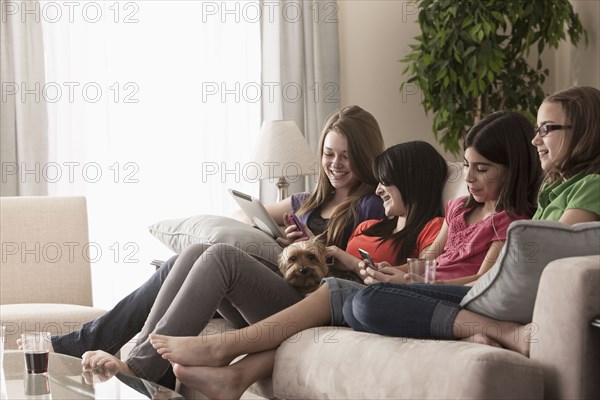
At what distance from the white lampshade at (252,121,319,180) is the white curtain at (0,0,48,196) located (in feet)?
3.92

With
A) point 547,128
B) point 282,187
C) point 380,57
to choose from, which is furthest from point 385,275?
point 380,57

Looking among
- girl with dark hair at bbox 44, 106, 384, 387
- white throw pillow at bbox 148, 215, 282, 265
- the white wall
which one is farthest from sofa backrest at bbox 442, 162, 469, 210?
the white wall

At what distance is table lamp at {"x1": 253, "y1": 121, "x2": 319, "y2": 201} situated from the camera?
4281mm

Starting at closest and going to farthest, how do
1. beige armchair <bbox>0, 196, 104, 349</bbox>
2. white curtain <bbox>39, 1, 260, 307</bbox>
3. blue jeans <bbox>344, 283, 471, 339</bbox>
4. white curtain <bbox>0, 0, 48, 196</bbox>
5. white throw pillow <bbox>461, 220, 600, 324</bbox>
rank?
white throw pillow <bbox>461, 220, 600, 324</bbox>
blue jeans <bbox>344, 283, 471, 339</bbox>
beige armchair <bbox>0, 196, 104, 349</bbox>
white curtain <bbox>0, 0, 48, 196</bbox>
white curtain <bbox>39, 1, 260, 307</bbox>

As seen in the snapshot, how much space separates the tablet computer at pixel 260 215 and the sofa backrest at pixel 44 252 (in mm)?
765

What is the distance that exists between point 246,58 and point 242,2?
0.30 metres

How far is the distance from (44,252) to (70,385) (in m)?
1.56

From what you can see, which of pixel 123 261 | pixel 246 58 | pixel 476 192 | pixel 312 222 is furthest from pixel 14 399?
pixel 246 58

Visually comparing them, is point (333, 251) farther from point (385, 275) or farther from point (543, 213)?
point (543, 213)

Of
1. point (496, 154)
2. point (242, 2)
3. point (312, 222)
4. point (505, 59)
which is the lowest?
point (312, 222)

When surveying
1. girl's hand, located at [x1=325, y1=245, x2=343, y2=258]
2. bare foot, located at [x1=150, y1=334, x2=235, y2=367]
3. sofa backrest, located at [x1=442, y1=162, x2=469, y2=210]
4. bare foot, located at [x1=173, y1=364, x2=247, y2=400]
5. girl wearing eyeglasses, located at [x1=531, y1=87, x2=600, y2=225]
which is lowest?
bare foot, located at [x1=173, y1=364, x2=247, y2=400]

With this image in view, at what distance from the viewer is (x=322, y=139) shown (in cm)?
358

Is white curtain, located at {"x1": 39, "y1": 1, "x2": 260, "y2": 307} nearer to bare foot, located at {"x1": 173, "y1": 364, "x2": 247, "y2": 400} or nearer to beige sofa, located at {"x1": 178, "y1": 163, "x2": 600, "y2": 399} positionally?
bare foot, located at {"x1": 173, "y1": 364, "x2": 247, "y2": 400}

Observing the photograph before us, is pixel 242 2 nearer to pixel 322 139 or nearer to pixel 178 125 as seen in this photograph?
pixel 178 125
